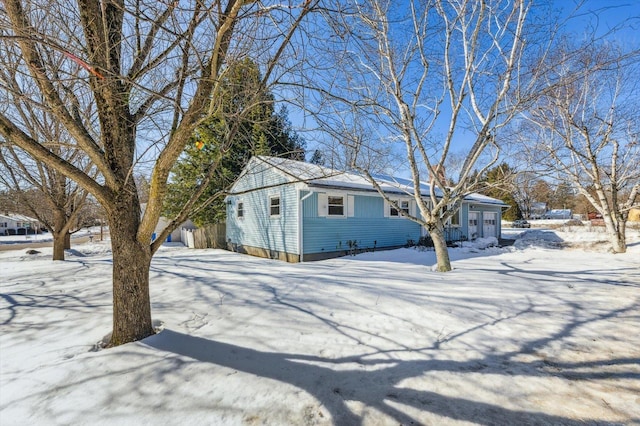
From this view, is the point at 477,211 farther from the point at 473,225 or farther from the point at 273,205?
the point at 273,205

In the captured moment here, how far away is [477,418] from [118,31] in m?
4.82

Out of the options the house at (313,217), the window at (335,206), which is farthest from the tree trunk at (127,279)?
the window at (335,206)

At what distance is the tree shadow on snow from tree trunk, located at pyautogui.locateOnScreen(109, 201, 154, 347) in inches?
10.7

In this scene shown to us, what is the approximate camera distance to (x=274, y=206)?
12.0m

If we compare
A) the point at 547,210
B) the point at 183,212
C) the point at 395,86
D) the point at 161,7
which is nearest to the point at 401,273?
the point at 395,86

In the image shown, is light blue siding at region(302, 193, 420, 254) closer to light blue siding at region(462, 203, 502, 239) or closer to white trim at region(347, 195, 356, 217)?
white trim at region(347, 195, 356, 217)

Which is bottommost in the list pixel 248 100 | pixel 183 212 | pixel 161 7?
pixel 183 212

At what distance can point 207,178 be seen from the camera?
367 centimetres

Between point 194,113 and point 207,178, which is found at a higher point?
point 194,113

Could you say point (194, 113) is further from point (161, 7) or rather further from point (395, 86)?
point (395, 86)

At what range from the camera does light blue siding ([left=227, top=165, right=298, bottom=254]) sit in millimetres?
10922

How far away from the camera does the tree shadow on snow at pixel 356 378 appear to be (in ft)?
6.71

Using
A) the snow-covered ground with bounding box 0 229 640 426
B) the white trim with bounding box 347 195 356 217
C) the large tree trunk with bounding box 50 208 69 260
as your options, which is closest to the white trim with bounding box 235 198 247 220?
the white trim with bounding box 347 195 356 217

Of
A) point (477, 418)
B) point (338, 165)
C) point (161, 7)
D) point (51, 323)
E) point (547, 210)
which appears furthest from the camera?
point (547, 210)
